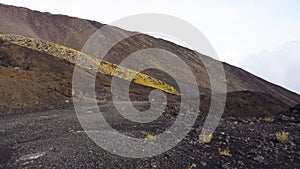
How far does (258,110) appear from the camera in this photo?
28125mm

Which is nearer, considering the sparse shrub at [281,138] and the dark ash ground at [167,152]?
the dark ash ground at [167,152]

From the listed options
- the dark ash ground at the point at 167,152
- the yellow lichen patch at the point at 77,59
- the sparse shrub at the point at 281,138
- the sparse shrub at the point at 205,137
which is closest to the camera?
the dark ash ground at the point at 167,152

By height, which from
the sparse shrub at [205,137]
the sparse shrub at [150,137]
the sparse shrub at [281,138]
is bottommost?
the sparse shrub at [150,137]

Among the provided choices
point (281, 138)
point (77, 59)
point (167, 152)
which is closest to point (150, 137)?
point (167, 152)

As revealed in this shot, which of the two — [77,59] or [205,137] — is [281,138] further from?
[77,59]

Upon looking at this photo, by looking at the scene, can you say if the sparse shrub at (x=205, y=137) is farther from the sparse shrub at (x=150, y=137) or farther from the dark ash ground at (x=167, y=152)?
the sparse shrub at (x=150, y=137)

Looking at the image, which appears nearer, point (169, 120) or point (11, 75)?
point (169, 120)

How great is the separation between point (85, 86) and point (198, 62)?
2313 inches

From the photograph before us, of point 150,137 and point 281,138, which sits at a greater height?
point 281,138

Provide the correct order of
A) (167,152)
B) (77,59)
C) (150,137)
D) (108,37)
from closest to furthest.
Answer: (167,152), (150,137), (77,59), (108,37)

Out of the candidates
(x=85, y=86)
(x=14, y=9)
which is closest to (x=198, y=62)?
(x=14, y=9)

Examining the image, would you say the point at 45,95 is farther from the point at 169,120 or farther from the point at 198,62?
the point at 198,62

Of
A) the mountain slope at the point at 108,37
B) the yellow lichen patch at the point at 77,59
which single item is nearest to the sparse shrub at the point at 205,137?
the yellow lichen patch at the point at 77,59

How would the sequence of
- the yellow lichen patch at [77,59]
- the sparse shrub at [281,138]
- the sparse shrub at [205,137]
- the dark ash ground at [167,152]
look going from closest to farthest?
the dark ash ground at [167,152], the sparse shrub at [205,137], the sparse shrub at [281,138], the yellow lichen patch at [77,59]
